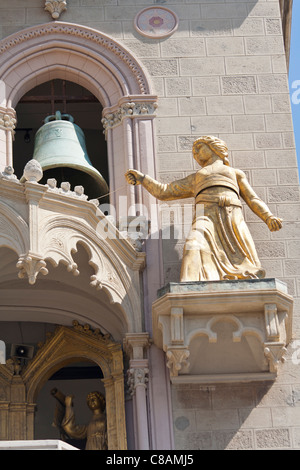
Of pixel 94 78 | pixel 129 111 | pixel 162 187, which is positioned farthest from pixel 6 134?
pixel 162 187

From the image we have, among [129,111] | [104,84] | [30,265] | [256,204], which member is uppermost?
[104,84]

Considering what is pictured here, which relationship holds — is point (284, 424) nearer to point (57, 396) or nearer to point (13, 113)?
point (57, 396)

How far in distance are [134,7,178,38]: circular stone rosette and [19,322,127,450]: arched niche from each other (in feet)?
13.4

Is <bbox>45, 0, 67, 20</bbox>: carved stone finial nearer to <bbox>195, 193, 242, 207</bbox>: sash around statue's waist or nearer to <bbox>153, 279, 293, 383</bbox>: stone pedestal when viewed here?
<bbox>195, 193, 242, 207</bbox>: sash around statue's waist

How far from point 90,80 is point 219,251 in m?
3.59

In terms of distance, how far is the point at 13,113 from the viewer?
18328mm

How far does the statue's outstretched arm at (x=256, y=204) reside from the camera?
16539mm

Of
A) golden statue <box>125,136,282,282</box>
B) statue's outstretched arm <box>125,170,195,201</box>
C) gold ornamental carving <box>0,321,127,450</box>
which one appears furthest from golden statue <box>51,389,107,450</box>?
statue's outstretched arm <box>125,170,195,201</box>

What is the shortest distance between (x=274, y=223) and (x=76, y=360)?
10.5 ft

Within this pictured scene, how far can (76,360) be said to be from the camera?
17.8 meters

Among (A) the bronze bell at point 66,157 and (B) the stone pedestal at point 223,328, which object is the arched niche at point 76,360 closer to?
(B) the stone pedestal at point 223,328

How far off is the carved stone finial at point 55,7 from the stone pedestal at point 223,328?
4.86 metres

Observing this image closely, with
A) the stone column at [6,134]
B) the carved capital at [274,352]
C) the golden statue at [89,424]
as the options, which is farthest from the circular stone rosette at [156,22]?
the carved capital at [274,352]

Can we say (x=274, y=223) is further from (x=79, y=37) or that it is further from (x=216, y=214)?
(x=79, y=37)
